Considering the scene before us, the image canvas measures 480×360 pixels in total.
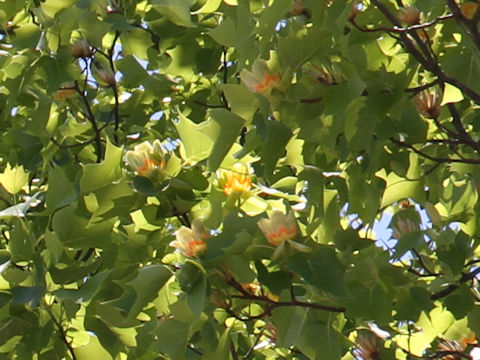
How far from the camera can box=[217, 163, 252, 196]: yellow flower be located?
2.23 metres

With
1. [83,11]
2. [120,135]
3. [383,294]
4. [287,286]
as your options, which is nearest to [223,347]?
[287,286]

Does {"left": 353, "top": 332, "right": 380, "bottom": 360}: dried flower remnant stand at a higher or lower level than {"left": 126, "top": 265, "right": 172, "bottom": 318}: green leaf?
lower

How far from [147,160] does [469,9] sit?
0.73m

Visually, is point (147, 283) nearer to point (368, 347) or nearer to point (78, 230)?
point (78, 230)

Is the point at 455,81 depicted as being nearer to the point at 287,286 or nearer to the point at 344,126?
the point at 344,126

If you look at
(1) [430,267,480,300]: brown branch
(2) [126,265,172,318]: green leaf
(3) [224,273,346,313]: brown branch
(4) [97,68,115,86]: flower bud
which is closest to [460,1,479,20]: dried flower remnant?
(1) [430,267,480,300]: brown branch

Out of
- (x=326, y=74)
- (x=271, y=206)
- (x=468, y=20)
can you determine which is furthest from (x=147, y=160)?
(x=468, y=20)

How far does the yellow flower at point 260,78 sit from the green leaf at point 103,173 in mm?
352

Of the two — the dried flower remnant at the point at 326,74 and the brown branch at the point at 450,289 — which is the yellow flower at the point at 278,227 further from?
the brown branch at the point at 450,289

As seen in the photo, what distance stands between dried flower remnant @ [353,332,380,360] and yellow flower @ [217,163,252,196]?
16.9 inches

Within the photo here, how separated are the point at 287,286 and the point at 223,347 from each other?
→ 18 cm

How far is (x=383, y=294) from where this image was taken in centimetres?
202

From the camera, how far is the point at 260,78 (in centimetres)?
187

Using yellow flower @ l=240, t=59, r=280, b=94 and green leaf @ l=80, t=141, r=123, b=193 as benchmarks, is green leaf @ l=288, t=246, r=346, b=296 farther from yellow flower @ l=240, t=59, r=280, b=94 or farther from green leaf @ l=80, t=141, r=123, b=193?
green leaf @ l=80, t=141, r=123, b=193
